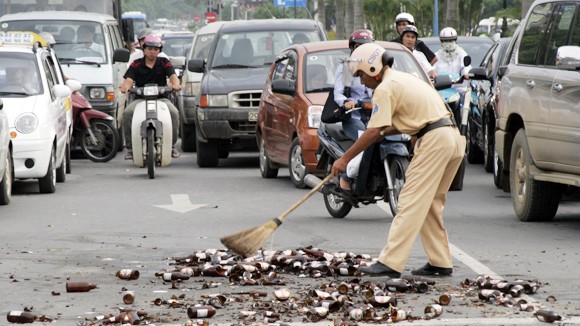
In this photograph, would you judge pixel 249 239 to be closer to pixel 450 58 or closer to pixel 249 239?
pixel 249 239

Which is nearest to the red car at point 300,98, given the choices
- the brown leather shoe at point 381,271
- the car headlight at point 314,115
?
the car headlight at point 314,115

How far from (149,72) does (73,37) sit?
197 inches

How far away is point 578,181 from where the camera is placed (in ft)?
39.4

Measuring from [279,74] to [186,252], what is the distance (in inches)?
267

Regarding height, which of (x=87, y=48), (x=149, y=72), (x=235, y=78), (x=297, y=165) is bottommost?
(x=297, y=165)

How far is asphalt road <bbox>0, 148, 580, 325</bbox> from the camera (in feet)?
28.3

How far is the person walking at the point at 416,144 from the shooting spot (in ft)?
30.8

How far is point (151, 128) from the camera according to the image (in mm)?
18656

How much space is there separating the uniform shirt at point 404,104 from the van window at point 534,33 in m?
3.72

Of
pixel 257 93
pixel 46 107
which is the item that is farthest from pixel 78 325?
pixel 257 93

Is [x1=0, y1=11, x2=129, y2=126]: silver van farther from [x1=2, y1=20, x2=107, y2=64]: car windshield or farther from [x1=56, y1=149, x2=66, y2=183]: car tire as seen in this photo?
[x1=56, y1=149, x2=66, y2=183]: car tire

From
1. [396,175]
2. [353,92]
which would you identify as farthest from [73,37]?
[396,175]

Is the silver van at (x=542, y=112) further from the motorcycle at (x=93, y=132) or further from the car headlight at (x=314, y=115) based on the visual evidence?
the motorcycle at (x=93, y=132)

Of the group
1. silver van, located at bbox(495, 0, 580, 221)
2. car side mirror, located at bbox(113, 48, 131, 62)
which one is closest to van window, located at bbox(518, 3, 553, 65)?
silver van, located at bbox(495, 0, 580, 221)
